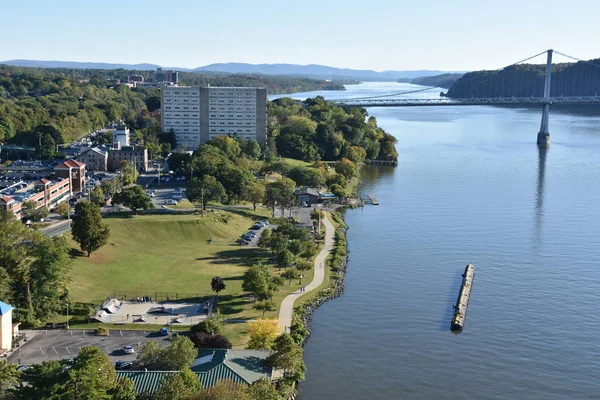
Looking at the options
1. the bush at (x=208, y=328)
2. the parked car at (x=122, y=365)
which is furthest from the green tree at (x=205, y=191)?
the parked car at (x=122, y=365)

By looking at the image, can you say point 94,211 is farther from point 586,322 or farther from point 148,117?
point 148,117

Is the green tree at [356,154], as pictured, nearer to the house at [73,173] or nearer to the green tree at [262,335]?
the house at [73,173]

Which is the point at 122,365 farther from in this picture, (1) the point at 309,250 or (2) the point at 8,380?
(1) the point at 309,250

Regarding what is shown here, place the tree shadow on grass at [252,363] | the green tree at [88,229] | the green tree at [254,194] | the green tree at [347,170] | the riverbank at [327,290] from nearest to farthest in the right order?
1. the tree shadow on grass at [252,363]
2. the riverbank at [327,290]
3. the green tree at [88,229]
4. the green tree at [254,194]
5. the green tree at [347,170]

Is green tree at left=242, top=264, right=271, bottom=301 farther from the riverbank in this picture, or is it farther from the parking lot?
the parking lot

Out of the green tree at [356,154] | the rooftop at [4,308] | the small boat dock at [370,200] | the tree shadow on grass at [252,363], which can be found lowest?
the tree shadow on grass at [252,363]

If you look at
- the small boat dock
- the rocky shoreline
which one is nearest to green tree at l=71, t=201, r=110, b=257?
the rocky shoreline

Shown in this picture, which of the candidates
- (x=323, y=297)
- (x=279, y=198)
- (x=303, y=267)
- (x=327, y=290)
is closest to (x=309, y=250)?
(x=303, y=267)
